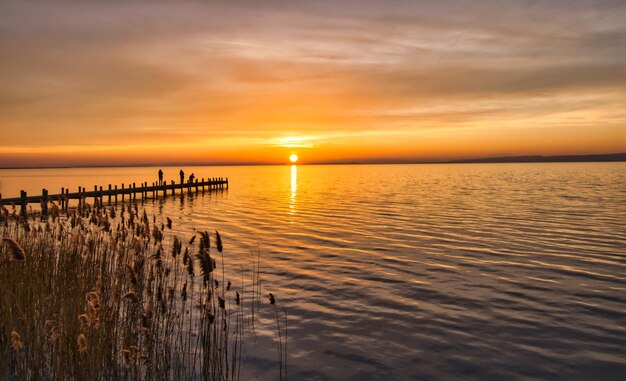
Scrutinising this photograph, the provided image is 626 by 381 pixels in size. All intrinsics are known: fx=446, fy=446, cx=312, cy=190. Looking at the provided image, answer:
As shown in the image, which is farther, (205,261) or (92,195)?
(92,195)

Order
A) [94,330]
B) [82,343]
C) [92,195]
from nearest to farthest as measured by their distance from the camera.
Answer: [82,343] < [94,330] < [92,195]

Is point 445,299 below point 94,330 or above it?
below

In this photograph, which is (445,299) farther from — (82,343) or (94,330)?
(82,343)

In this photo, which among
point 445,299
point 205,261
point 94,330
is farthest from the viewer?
point 445,299

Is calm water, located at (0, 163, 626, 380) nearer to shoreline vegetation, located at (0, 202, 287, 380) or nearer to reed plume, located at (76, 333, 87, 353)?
shoreline vegetation, located at (0, 202, 287, 380)

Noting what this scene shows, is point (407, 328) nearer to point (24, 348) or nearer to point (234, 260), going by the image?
point (24, 348)

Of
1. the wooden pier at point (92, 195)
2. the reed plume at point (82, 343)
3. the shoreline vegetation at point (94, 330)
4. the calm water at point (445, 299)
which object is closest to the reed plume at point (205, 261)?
the shoreline vegetation at point (94, 330)

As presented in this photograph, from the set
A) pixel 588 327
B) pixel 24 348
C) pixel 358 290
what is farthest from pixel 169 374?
pixel 588 327

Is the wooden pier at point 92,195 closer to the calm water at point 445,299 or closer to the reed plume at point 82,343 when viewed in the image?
the reed plume at point 82,343

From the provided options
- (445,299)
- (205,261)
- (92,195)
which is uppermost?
(205,261)

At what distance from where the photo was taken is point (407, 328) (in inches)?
420

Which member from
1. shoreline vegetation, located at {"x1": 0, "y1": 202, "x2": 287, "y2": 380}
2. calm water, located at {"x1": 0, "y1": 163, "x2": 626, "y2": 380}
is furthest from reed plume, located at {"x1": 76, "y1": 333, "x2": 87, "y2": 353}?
calm water, located at {"x1": 0, "y1": 163, "x2": 626, "y2": 380}

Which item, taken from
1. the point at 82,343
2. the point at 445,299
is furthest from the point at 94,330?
the point at 445,299

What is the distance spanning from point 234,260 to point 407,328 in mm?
9749
